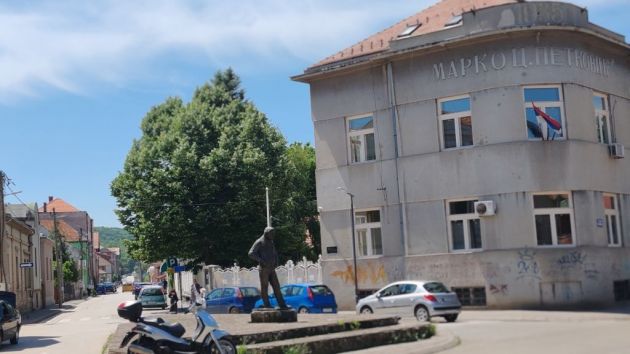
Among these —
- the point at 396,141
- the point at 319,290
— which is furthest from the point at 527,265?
the point at 319,290

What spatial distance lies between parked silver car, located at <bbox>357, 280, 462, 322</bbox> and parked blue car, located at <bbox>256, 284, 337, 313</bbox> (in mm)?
2764

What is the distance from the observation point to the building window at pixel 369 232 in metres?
29.7

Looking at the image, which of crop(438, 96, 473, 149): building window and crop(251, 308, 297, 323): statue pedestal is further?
crop(438, 96, 473, 149): building window

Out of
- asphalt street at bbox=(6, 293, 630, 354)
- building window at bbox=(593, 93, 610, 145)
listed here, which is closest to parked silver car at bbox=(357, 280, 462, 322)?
asphalt street at bbox=(6, 293, 630, 354)

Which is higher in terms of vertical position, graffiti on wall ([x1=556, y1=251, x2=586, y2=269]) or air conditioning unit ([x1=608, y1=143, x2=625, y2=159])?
air conditioning unit ([x1=608, y1=143, x2=625, y2=159])

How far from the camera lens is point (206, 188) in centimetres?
4006

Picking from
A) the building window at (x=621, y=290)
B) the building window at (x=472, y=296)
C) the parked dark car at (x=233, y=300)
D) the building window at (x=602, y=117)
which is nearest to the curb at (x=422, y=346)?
the building window at (x=472, y=296)

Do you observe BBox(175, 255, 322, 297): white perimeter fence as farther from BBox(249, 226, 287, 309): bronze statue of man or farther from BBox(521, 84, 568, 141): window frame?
BBox(249, 226, 287, 309): bronze statue of man

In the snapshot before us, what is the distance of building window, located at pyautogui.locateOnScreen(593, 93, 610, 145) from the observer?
2833 cm

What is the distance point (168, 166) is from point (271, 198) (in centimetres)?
618

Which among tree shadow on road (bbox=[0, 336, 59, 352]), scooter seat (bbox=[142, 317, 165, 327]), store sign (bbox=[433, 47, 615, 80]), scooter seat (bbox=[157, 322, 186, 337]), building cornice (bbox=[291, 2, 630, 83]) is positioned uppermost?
building cornice (bbox=[291, 2, 630, 83])

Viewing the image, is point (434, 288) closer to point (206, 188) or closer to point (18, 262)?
point (206, 188)

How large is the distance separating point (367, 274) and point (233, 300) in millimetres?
6208

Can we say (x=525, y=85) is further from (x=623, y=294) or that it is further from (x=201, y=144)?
(x=201, y=144)
